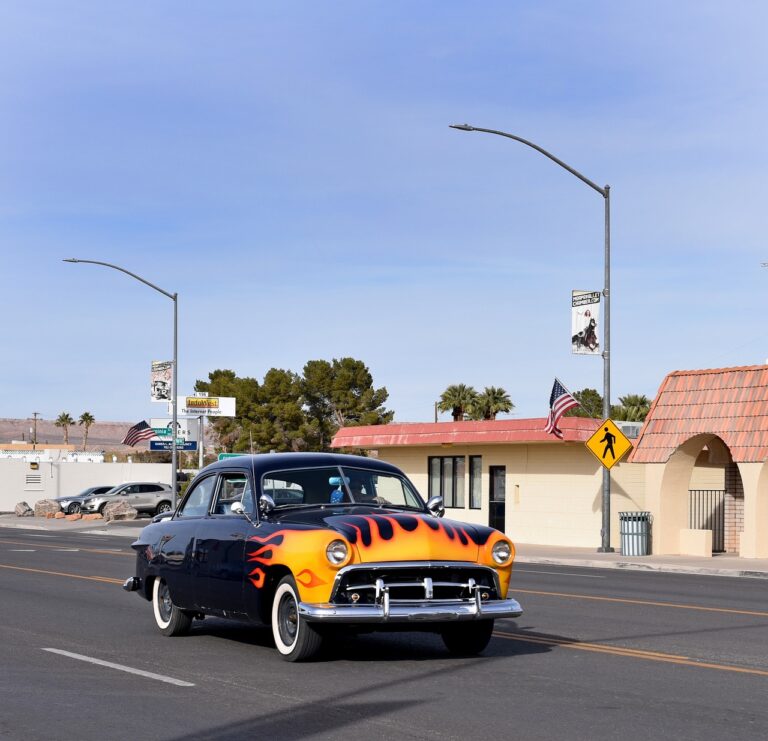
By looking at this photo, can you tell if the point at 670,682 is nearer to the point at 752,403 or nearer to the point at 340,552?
the point at 340,552

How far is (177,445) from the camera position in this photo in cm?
4881

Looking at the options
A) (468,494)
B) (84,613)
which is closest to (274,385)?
(468,494)

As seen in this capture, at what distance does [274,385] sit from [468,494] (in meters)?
51.7

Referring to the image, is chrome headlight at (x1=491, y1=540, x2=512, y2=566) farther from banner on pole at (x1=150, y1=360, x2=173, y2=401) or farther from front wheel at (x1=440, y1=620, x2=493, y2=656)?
banner on pole at (x1=150, y1=360, x2=173, y2=401)

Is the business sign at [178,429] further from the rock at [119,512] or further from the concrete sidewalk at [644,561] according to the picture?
the concrete sidewalk at [644,561]

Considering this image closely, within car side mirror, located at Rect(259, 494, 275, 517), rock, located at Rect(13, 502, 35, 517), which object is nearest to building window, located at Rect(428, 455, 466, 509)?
rock, located at Rect(13, 502, 35, 517)

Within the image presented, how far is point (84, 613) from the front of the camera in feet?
52.3

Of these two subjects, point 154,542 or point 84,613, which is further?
point 84,613

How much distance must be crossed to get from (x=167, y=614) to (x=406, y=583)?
3.78 meters

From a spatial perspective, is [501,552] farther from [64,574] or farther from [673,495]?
[673,495]

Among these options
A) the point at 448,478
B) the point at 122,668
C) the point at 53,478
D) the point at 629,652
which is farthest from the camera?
the point at 53,478

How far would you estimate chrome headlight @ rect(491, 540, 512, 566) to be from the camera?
36.4ft

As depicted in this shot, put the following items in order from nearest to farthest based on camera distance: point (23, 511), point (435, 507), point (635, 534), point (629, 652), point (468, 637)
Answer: point (468, 637)
point (629, 652)
point (435, 507)
point (635, 534)
point (23, 511)

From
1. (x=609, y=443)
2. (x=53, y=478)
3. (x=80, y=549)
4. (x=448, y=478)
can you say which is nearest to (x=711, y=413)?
(x=609, y=443)
